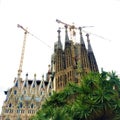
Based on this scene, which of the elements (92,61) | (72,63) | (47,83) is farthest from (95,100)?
(47,83)

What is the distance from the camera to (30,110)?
62500 mm

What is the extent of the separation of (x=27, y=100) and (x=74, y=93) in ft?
136

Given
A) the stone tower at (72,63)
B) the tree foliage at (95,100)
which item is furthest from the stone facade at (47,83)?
the tree foliage at (95,100)

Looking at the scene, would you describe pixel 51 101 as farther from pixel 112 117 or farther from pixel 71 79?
pixel 71 79

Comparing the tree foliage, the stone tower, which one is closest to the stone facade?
the stone tower

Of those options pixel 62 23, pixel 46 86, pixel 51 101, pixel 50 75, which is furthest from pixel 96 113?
pixel 62 23

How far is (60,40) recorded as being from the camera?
79.4 metres

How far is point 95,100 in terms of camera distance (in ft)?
71.4

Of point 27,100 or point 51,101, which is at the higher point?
point 27,100

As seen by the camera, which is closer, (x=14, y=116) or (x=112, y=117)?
(x=112, y=117)

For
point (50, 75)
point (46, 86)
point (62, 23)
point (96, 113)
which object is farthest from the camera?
point (62, 23)

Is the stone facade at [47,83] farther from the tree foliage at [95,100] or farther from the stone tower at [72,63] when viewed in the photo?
the tree foliage at [95,100]

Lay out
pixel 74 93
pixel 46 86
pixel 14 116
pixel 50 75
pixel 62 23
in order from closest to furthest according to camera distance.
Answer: pixel 74 93 < pixel 14 116 < pixel 46 86 < pixel 50 75 < pixel 62 23

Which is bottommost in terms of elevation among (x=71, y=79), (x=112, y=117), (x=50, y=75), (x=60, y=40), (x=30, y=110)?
(x=112, y=117)
